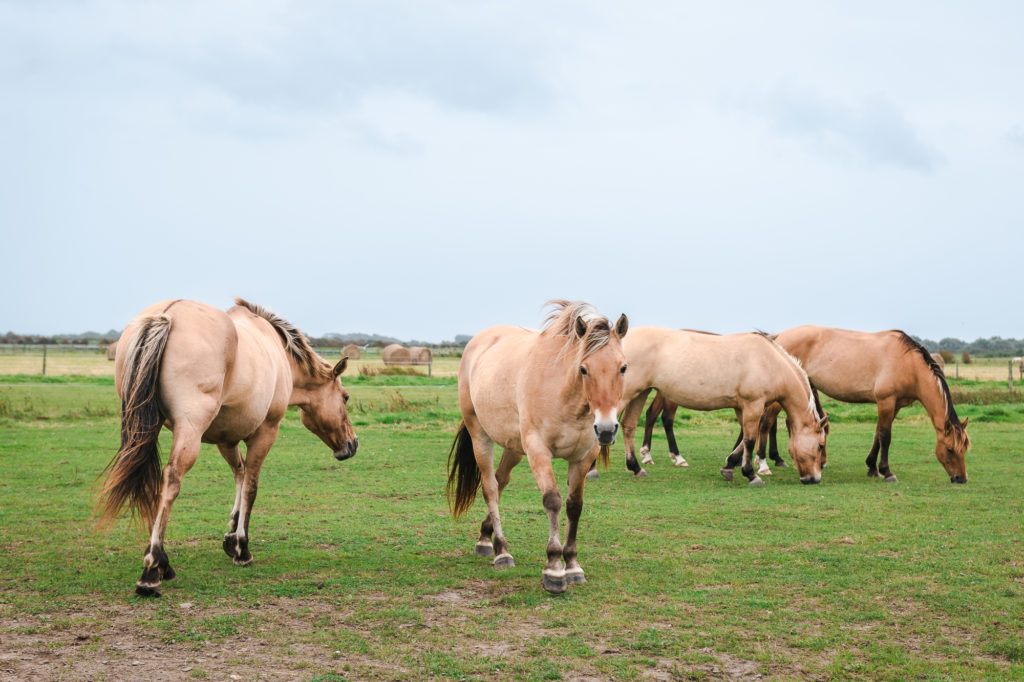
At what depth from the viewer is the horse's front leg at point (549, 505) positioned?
5.43 meters

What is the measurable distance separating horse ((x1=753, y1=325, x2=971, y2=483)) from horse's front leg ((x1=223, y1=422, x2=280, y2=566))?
29.2ft

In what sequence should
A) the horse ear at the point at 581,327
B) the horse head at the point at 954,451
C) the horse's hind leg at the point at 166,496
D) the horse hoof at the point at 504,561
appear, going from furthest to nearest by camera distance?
the horse head at the point at 954,451
the horse hoof at the point at 504,561
the horse ear at the point at 581,327
the horse's hind leg at the point at 166,496

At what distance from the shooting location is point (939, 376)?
38.0 feet

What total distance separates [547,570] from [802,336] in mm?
9493

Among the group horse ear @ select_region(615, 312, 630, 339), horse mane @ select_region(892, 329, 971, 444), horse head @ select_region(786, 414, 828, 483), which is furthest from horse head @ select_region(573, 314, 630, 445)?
horse mane @ select_region(892, 329, 971, 444)

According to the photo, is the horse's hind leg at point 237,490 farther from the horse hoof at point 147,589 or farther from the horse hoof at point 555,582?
the horse hoof at point 555,582

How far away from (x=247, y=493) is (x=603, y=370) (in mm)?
3207

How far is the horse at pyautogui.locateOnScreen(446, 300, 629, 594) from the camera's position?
5.34 m

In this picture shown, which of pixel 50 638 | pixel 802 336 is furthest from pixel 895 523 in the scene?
pixel 50 638

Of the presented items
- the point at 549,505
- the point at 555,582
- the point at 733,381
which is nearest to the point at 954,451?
the point at 733,381

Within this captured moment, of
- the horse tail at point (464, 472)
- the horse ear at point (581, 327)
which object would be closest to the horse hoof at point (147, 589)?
the horse tail at point (464, 472)

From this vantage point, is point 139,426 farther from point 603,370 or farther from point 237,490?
point 603,370

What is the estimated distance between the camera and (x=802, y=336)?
13477mm

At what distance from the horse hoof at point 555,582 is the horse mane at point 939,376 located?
8098 millimetres
